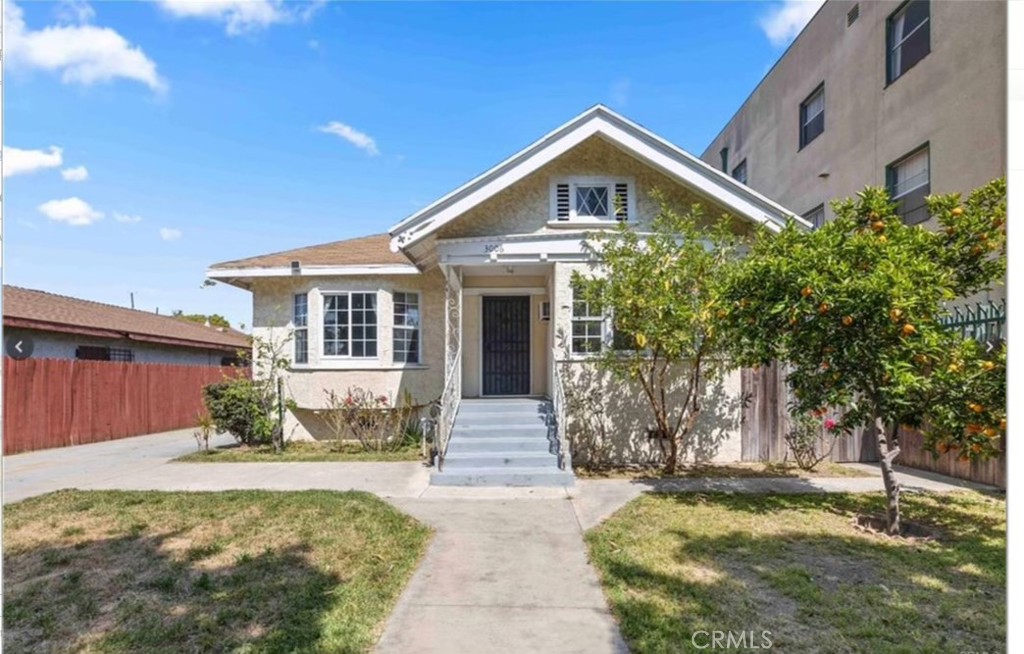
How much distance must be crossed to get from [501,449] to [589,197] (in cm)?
513

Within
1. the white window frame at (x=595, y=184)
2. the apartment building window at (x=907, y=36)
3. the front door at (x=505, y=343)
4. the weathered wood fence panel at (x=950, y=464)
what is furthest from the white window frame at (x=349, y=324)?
the apartment building window at (x=907, y=36)

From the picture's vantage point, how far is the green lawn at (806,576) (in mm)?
4016

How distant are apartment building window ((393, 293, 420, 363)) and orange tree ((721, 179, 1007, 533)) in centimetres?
825

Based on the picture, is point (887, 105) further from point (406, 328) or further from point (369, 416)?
point (369, 416)

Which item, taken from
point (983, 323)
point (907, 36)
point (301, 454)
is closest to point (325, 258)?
point (301, 454)

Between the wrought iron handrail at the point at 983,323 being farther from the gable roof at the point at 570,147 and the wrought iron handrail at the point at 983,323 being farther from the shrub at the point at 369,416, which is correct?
the shrub at the point at 369,416

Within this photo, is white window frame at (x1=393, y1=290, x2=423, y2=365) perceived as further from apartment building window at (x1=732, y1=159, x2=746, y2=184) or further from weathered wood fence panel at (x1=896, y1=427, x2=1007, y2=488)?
apartment building window at (x1=732, y1=159, x2=746, y2=184)

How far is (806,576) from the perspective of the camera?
501 cm

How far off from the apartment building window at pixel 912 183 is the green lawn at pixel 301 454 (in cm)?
1308

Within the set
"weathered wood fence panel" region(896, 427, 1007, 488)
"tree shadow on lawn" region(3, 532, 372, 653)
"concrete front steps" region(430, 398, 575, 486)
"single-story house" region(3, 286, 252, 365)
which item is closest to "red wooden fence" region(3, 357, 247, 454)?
"single-story house" region(3, 286, 252, 365)

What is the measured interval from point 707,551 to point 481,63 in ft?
21.4

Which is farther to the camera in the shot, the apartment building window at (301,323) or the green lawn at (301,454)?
the apartment building window at (301,323)

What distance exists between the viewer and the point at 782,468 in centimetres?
984

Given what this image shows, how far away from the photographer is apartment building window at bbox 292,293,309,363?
13.3 meters
